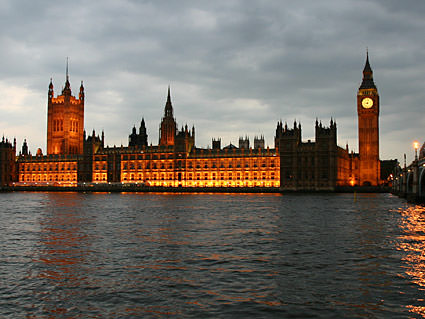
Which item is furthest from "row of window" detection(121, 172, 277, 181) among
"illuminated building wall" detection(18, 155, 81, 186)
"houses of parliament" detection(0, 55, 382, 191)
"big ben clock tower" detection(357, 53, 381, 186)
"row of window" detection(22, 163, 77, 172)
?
"big ben clock tower" detection(357, 53, 381, 186)

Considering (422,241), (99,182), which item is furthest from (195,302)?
(99,182)

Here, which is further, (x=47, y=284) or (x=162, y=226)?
(x=162, y=226)

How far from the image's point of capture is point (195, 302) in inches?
597

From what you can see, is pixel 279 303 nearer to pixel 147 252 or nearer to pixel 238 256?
pixel 238 256

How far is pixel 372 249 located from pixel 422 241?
5348 millimetres

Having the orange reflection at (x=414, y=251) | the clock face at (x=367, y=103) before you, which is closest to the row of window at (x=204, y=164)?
the clock face at (x=367, y=103)

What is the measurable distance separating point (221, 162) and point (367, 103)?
5358 centimetres

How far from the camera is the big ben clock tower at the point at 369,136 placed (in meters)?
152

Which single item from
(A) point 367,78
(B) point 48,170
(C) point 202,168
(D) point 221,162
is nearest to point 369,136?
(A) point 367,78

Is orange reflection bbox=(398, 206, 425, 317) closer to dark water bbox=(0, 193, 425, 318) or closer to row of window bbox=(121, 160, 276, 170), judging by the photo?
dark water bbox=(0, 193, 425, 318)

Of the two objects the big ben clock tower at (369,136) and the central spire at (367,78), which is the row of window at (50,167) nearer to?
the big ben clock tower at (369,136)

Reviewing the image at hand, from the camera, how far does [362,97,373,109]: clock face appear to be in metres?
155

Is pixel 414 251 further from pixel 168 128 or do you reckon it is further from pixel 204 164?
pixel 168 128

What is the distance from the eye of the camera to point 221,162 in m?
162
